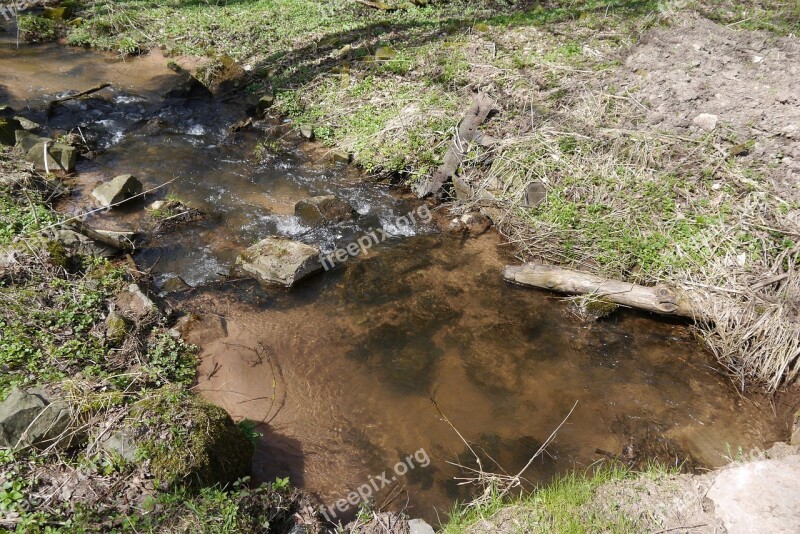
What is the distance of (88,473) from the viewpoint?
3223 millimetres

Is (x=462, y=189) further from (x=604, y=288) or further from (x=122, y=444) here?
(x=122, y=444)

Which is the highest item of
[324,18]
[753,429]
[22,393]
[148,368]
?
[324,18]

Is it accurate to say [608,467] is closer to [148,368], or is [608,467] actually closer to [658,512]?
[658,512]

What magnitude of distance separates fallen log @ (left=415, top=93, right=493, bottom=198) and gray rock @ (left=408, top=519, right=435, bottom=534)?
5.13m

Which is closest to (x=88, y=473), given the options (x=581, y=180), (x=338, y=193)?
(x=338, y=193)

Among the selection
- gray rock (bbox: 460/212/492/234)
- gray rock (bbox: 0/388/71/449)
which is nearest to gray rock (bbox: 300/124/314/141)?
gray rock (bbox: 460/212/492/234)

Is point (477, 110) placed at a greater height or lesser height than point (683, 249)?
greater

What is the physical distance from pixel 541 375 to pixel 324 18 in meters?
11.7

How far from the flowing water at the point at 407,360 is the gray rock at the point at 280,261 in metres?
0.18

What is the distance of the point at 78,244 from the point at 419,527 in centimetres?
473

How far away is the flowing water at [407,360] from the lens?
13.9 feet

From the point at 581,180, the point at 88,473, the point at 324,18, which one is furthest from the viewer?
the point at 324,18

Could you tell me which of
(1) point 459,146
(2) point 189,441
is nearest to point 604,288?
(1) point 459,146

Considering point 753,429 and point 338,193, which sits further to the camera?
point 338,193
